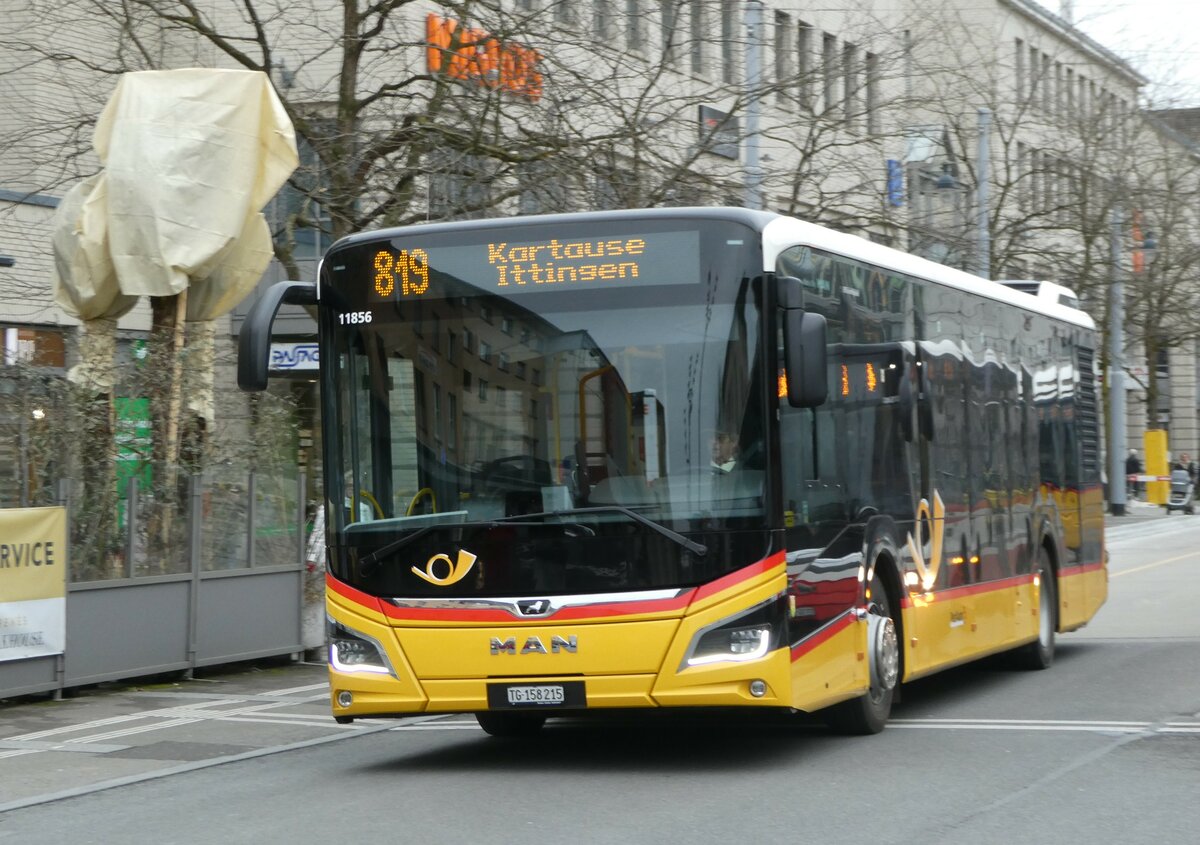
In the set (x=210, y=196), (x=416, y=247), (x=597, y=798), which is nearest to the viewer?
(x=597, y=798)

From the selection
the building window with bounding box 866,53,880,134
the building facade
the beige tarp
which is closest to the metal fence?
the building facade

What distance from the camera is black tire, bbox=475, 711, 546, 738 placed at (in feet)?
36.9

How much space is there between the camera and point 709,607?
9.21 metres

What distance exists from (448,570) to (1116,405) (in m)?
39.9

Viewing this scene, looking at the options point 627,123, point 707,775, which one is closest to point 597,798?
point 707,775

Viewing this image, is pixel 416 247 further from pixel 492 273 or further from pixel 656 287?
pixel 656 287

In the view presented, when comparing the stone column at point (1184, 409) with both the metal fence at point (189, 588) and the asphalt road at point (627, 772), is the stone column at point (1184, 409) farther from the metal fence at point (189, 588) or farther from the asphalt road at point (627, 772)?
the metal fence at point (189, 588)

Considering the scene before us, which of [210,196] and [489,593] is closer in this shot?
[489,593]

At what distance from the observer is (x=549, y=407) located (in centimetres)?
945

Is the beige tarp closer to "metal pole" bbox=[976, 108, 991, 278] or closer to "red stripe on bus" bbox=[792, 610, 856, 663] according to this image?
"red stripe on bus" bbox=[792, 610, 856, 663]

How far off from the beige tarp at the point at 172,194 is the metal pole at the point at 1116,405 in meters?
27.4

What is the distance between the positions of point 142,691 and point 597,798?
22.0ft

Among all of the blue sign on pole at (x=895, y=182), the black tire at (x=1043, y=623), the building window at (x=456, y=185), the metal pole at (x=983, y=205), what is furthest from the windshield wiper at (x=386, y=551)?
the metal pole at (x=983, y=205)

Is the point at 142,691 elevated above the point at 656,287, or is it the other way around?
the point at 656,287
